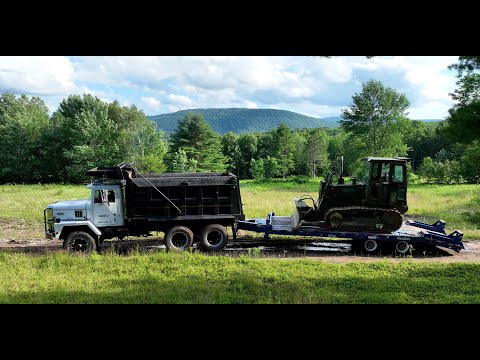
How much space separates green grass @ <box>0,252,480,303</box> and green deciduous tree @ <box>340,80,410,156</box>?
3478 cm

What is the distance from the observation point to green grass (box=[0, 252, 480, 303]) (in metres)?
7.01

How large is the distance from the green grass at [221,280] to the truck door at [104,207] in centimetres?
141

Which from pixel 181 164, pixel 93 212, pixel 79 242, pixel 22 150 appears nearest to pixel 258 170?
pixel 181 164

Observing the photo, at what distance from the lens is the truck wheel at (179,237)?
11.2 metres

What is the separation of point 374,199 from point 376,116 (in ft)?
112

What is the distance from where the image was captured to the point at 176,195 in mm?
11266

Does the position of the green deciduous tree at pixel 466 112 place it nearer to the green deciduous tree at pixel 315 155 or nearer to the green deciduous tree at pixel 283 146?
the green deciduous tree at pixel 283 146

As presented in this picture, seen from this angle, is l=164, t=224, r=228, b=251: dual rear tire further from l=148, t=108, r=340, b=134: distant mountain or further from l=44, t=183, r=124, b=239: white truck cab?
l=148, t=108, r=340, b=134: distant mountain

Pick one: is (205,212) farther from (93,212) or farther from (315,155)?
(315,155)

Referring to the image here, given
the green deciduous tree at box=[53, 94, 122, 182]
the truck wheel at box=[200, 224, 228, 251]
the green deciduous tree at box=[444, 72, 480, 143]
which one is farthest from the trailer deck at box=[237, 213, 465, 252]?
the green deciduous tree at box=[53, 94, 122, 182]

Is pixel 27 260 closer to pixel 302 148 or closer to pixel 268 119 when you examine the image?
pixel 302 148

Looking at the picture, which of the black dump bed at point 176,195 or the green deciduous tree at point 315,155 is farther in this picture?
the green deciduous tree at point 315,155

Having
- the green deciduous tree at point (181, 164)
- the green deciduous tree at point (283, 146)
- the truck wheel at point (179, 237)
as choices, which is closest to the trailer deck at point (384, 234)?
the truck wheel at point (179, 237)
